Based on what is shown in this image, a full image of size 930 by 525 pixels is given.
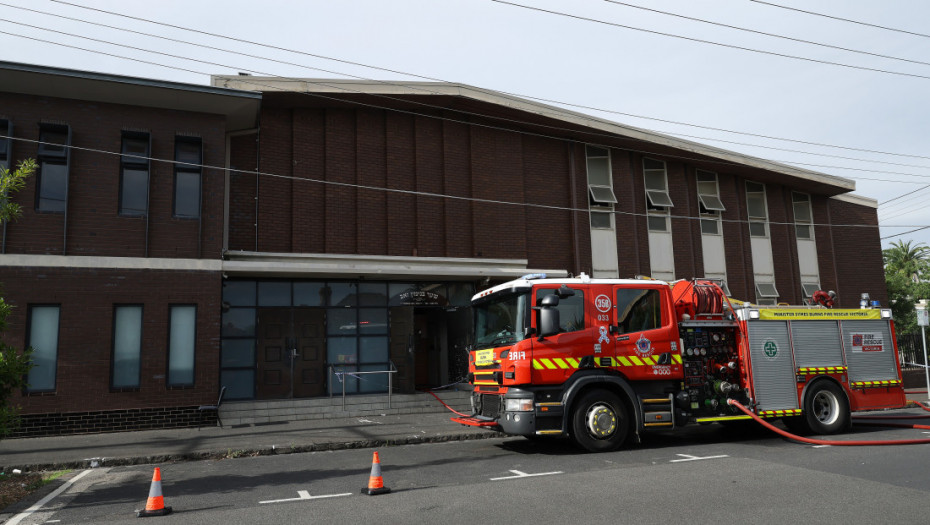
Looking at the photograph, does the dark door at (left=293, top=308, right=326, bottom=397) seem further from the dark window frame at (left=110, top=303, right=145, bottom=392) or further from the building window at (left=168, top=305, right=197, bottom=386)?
the dark window frame at (left=110, top=303, right=145, bottom=392)

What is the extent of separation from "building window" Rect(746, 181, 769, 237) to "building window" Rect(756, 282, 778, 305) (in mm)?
1964

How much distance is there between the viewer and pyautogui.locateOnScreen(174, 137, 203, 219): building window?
594 inches

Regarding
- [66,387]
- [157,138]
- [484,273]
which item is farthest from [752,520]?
[157,138]

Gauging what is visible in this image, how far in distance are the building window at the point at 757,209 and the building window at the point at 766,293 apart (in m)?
1.96

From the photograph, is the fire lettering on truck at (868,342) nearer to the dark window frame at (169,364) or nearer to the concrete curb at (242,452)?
the concrete curb at (242,452)

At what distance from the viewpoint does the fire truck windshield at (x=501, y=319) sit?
10.1m

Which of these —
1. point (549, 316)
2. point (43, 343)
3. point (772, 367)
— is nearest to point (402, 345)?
point (43, 343)

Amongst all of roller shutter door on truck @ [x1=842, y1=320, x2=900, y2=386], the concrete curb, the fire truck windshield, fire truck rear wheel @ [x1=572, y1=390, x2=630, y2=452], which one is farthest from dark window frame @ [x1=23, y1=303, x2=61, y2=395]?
roller shutter door on truck @ [x1=842, y1=320, x2=900, y2=386]

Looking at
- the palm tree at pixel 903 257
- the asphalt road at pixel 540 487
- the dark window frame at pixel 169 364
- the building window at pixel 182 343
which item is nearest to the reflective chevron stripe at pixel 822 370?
the asphalt road at pixel 540 487

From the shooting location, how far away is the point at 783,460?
909 cm

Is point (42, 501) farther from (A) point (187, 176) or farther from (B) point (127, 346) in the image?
(A) point (187, 176)

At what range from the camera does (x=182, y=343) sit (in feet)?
47.8

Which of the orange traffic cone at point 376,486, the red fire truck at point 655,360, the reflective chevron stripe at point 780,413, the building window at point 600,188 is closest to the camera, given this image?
the orange traffic cone at point 376,486

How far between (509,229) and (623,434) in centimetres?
1025
